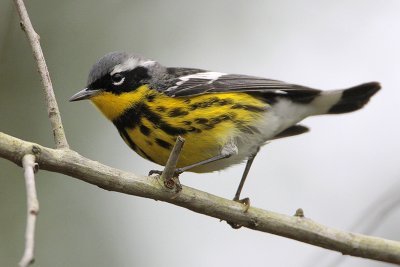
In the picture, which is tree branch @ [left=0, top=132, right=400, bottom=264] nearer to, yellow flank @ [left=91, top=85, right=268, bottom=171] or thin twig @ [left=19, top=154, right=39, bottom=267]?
thin twig @ [left=19, top=154, right=39, bottom=267]

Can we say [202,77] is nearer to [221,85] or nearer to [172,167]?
[221,85]

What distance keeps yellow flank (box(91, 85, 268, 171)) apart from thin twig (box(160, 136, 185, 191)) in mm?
879

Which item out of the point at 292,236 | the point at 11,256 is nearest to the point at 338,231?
the point at 292,236

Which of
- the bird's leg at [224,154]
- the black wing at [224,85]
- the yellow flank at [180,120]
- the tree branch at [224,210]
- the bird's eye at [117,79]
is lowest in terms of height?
the tree branch at [224,210]

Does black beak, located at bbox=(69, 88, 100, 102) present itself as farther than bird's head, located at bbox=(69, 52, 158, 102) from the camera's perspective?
No

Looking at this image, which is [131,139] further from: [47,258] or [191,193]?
[47,258]

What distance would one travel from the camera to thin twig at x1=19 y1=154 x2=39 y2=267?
252cm

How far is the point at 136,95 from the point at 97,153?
3.43 meters

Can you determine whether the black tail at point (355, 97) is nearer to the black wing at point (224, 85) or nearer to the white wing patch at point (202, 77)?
the black wing at point (224, 85)

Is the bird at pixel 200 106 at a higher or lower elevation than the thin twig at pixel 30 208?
higher

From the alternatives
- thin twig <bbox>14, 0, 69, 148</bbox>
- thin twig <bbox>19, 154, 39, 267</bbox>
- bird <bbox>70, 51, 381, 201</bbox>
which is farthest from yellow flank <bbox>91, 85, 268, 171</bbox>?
thin twig <bbox>19, 154, 39, 267</bbox>

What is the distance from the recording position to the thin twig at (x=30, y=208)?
252 cm

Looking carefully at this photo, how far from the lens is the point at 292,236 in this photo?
168 inches

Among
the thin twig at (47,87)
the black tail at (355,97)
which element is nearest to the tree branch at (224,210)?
the thin twig at (47,87)
